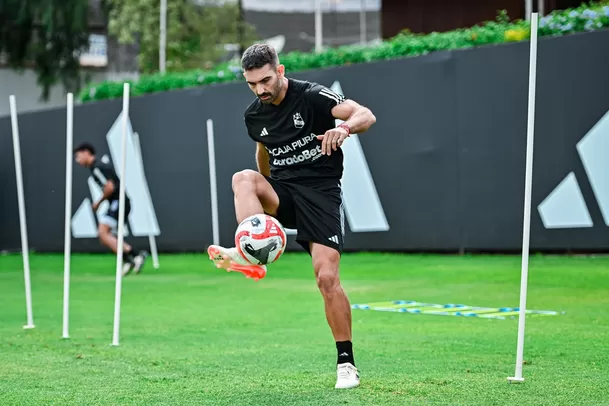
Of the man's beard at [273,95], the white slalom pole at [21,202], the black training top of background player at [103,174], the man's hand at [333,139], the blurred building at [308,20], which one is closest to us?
the man's hand at [333,139]

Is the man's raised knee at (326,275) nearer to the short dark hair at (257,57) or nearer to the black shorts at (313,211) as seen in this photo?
the black shorts at (313,211)

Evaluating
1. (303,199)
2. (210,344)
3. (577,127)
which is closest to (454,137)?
(577,127)

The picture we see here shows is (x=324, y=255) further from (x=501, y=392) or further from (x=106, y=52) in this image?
(x=106, y=52)

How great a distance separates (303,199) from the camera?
577 cm

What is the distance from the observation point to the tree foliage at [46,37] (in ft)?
90.3

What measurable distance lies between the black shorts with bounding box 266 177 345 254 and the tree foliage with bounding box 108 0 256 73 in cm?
3624

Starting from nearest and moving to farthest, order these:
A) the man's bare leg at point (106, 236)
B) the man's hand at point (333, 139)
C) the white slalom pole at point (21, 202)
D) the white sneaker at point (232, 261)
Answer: the man's hand at point (333, 139)
the white sneaker at point (232, 261)
the white slalom pole at point (21, 202)
the man's bare leg at point (106, 236)

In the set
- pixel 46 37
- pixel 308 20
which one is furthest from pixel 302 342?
pixel 308 20

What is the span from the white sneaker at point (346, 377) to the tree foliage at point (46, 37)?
23395 mm

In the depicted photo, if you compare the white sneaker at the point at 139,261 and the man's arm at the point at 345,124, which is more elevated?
the man's arm at the point at 345,124

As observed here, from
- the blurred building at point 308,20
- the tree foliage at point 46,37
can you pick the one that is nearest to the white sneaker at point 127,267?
the tree foliage at point 46,37

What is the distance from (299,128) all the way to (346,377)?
139cm

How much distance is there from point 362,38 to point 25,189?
24825 millimetres

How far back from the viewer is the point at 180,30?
1875 inches
